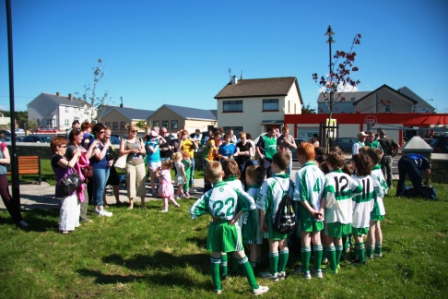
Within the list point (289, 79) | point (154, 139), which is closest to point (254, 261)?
point (154, 139)

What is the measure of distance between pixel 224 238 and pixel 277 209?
2.48 feet

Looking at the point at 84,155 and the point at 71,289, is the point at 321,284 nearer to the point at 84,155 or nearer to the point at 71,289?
the point at 71,289

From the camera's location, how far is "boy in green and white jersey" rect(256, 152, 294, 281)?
3.80 m

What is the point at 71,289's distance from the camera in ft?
12.3

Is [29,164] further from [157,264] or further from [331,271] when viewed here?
[331,271]

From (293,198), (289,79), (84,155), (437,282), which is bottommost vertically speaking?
(437,282)

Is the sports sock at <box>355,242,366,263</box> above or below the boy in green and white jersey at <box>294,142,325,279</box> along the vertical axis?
below

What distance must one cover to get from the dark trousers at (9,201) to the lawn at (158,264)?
22 centimetres

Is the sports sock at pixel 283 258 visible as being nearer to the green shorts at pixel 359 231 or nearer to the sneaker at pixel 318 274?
the sneaker at pixel 318 274

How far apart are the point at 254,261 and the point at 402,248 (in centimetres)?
260

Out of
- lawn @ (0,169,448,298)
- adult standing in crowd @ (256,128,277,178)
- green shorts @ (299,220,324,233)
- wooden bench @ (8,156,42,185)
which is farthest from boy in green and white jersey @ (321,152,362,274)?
wooden bench @ (8,156,42,185)

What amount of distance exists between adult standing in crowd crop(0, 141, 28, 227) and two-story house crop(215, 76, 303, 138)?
3185 cm

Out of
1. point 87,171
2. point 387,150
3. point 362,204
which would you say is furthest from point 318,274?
point 387,150

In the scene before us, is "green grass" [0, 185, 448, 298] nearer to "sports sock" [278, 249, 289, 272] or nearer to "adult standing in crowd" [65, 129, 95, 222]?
"sports sock" [278, 249, 289, 272]
